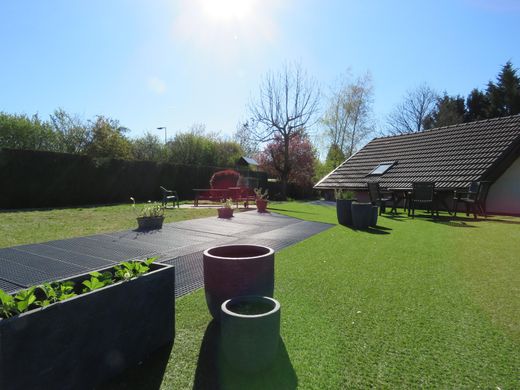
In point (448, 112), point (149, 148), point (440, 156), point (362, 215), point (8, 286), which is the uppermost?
point (448, 112)

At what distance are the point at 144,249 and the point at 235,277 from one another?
3125 mm

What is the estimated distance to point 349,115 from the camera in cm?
2789

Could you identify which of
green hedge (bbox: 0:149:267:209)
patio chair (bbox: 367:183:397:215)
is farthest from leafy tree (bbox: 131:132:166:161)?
patio chair (bbox: 367:183:397:215)

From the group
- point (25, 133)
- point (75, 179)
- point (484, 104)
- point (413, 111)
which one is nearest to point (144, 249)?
point (75, 179)

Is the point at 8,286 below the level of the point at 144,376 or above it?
above

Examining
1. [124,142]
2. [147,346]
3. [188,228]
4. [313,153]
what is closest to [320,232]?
[188,228]

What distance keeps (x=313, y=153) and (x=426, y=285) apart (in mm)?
25483

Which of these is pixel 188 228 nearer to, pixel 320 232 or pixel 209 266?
pixel 320 232

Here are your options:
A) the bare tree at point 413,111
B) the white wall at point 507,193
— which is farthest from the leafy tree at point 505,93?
the white wall at point 507,193

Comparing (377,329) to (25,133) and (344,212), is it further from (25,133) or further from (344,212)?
(25,133)

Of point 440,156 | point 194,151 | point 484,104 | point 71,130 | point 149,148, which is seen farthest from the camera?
point 194,151

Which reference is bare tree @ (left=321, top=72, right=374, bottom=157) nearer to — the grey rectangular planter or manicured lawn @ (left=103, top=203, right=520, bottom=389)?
manicured lawn @ (left=103, top=203, right=520, bottom=389)

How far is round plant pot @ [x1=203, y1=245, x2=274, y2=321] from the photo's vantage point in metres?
2.32

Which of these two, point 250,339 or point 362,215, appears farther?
point 362,215
